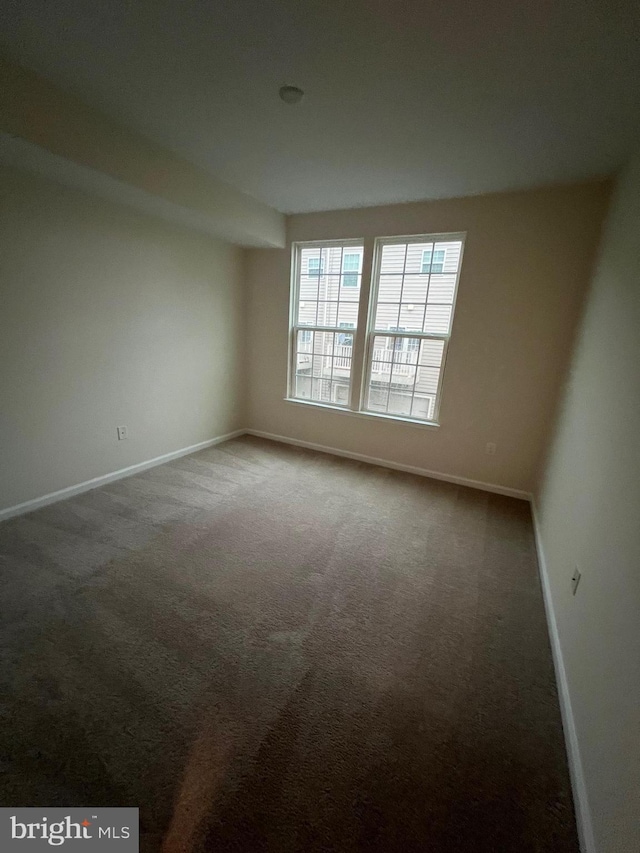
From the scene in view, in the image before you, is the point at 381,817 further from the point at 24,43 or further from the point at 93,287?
the point at 93,287

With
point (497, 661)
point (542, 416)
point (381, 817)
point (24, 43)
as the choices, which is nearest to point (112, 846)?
point (381, 817)

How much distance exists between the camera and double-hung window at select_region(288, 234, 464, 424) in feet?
10.5

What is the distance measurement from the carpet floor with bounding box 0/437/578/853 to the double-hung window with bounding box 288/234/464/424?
154cm

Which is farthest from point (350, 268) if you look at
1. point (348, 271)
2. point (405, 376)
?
point (405, 376)

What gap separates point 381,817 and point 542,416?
2.86 m

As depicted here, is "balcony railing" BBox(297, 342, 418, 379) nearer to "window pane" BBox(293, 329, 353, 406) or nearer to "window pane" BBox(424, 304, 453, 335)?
"window pane" BBox(293, 329, 353, 406)

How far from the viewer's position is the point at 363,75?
1541 millimetres

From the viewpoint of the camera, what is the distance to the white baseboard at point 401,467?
125 inches

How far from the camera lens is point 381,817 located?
101cm

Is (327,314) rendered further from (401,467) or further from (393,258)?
(401,467)

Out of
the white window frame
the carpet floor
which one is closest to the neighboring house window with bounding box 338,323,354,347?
the white window frame

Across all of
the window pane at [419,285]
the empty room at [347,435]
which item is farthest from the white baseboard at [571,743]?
the window pane at [419,285]

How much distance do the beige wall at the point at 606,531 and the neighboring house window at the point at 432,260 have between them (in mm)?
1195

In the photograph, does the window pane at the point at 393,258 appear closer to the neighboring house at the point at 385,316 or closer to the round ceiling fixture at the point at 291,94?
the neighboring house at the point at 385,316
